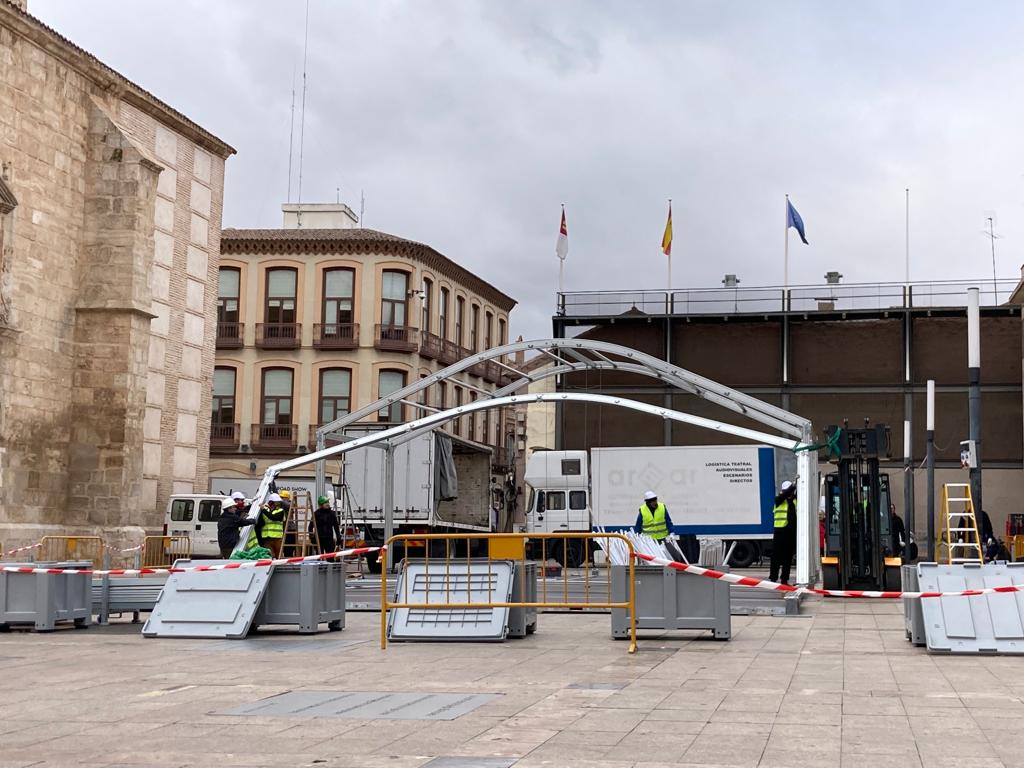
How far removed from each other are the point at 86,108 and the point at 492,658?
79.4 ft

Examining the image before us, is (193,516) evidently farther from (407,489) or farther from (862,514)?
(862,514)

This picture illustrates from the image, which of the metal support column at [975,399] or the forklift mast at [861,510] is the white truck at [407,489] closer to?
the forklift mast at [861,510]

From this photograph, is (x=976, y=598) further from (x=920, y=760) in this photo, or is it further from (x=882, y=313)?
(x=882, y=313)

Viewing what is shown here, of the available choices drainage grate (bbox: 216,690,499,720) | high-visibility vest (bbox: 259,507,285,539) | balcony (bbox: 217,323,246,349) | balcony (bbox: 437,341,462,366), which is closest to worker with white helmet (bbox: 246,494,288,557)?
high-visibility vest (bbox: 259,507,285,539)

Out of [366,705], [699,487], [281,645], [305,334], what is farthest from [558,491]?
[366,705]

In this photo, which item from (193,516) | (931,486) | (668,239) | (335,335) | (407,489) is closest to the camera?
(931,486)

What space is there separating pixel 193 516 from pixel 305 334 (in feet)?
72.6

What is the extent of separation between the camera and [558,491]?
3891 cm

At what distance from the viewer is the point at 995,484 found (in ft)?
150

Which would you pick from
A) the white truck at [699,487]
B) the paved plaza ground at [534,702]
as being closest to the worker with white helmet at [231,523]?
the paved plaza ground at [534,702]

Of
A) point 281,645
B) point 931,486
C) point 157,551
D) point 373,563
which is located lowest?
point 281,645

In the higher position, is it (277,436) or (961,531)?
(277,436)

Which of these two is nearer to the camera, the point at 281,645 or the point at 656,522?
the point at 281,645

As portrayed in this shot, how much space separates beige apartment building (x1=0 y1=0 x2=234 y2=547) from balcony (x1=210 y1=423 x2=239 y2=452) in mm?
21761
